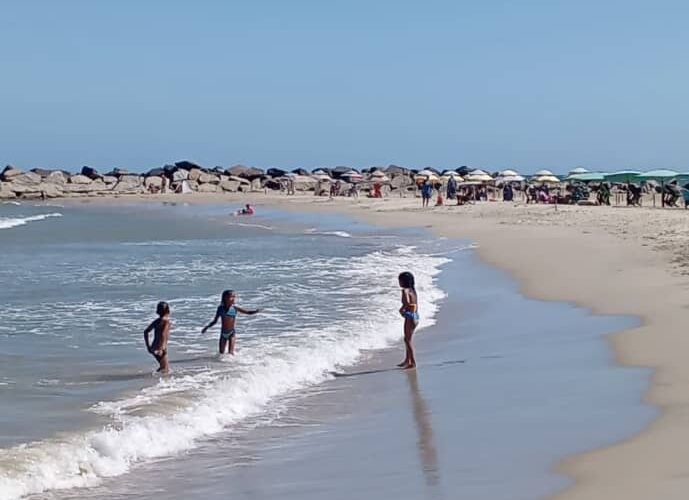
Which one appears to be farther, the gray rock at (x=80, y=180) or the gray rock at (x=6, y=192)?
the gray rock at (x=80, y=180)

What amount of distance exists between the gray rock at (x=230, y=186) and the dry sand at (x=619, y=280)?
36.2 meters

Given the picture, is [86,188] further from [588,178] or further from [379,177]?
[588,178]

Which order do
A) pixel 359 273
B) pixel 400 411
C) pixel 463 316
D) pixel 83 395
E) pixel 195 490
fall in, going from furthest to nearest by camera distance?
pixel 359 273
pixel 463 316
pixel 83 395
pixel 400 411
pixel 195 490

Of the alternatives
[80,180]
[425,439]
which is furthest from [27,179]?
[425,439]

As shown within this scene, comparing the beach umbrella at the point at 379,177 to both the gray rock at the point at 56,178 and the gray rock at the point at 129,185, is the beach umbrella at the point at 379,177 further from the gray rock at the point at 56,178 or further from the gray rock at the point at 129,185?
the gray rock at the point at 56,178

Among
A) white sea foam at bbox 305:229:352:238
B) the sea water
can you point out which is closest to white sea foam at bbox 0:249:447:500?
the sea water

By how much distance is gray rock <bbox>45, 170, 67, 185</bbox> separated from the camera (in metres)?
86.3

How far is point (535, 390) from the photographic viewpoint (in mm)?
9023

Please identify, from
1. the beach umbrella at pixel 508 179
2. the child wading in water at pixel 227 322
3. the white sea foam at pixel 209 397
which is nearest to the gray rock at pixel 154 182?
the beach umbrella at pixel 508 179

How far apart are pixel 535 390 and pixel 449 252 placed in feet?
54.0

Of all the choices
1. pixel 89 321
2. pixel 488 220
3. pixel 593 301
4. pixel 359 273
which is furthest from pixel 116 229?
pixel 593 301

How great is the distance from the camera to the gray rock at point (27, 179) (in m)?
84.3

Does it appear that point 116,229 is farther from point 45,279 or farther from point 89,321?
point 89,321

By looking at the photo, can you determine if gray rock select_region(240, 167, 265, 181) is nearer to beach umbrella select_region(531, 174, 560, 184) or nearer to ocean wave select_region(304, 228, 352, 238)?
beach umbrella select_region(531, 174, 560, 184)
